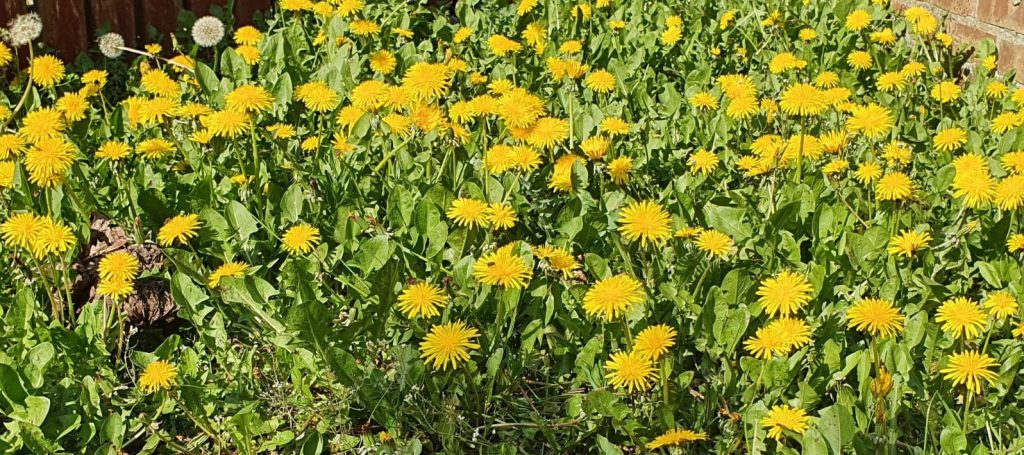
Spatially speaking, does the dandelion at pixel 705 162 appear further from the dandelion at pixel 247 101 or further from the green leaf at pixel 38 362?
the green leaf at pixel 38 362

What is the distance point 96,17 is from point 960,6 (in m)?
3.39

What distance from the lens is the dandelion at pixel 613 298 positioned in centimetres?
200

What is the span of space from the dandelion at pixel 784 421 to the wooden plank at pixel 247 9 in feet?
11.3

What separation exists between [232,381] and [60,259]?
0.48 m

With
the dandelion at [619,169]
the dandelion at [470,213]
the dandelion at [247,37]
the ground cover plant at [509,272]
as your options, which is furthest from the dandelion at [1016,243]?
the dandelion at [247,37]

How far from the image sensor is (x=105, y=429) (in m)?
2.11

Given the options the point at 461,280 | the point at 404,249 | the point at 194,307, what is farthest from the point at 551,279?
the point at 194,307

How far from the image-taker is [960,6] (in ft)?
13.1

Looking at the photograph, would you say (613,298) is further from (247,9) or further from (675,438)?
(247,9)

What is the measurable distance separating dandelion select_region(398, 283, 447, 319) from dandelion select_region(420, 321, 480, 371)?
74 millimetres

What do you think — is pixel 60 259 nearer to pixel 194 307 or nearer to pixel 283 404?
pixel 194 307

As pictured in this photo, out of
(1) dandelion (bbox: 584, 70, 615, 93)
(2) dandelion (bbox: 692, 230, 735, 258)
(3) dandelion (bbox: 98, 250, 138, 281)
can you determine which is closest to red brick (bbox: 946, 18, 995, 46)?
(1) dandelion (bbox: 584, 70, 615, 93)

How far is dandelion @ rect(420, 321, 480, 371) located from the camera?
201 centimetres

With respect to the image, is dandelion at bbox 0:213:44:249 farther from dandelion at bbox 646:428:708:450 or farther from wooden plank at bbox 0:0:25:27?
wooden plank at bbox 0:0:25:27
